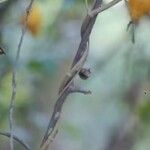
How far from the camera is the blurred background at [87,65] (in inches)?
81.0

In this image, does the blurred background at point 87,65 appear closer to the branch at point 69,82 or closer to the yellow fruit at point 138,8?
the yellow fruit at point 138,8

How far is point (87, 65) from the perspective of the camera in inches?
100

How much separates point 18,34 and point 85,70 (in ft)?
3.70

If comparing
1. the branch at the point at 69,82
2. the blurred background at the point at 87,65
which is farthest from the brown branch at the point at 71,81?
the blurred background at the point at 87,65

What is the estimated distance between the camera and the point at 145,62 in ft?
6.84

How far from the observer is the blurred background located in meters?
2.06

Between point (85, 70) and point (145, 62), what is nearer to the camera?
point (85, 70)

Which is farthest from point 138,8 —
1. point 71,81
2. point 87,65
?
point 87,65

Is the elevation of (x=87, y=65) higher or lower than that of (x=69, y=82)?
lower

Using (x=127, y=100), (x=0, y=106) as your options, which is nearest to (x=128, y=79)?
(x=127, y=100)

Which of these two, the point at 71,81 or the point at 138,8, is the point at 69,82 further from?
the point at 138,8

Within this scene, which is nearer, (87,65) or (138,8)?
(138,8)

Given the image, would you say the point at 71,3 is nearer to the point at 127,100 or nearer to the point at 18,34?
the point at 18,34

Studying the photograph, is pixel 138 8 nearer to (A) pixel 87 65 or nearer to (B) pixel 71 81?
(B) pixel 71 81
